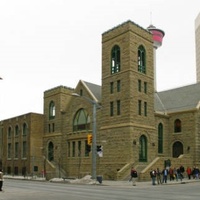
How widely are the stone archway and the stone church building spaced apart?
0.13 m

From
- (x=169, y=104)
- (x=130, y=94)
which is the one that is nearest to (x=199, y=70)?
(x=169, y=104)

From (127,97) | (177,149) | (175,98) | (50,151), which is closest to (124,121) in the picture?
(127,97)

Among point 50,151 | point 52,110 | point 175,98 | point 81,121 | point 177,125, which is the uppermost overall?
point 175,98

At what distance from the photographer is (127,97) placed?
1730 inches

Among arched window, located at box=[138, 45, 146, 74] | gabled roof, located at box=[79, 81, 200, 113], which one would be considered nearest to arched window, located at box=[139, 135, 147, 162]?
gabled roof, located at box=[79, 81, 200, 113]

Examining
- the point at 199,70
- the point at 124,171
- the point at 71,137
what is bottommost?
the point at 124,171

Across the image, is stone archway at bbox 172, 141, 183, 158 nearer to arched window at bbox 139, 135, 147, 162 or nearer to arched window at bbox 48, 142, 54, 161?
arched window at bbox 139, 135, 147, 162

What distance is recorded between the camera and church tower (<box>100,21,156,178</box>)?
43.2 m

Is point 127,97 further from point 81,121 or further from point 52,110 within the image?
point 52,110

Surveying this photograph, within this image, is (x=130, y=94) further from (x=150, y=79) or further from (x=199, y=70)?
(x=199, y=70)

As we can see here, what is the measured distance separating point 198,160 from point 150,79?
11216 mm

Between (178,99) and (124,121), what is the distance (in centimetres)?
1196

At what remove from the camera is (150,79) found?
47875 mm

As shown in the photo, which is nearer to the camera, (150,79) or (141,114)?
(141,114)
